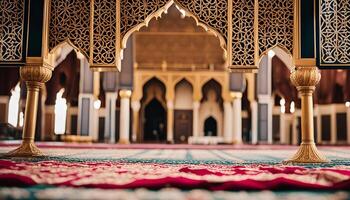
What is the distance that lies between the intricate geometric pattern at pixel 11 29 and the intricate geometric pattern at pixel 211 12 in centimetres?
173

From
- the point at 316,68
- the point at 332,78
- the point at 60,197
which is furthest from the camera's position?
the point at 332,78

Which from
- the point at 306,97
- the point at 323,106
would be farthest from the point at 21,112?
the point at 306,97

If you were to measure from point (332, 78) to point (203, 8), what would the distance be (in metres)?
13.9

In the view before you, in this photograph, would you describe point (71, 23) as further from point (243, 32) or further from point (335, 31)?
point (335, 31)

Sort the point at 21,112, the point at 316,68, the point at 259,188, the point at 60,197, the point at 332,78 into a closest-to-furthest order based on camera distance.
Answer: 1. the point at 60,197
2. the point at 259,188
3. the point at 316,68
4. the point at 21,112
5. the point at 332,78

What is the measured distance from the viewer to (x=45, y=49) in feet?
15.4

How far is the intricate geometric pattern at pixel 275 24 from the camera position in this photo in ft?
15.1

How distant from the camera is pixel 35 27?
4727 millimetres

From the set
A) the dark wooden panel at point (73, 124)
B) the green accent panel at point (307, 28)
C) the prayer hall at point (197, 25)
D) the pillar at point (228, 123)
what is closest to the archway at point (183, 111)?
the pillar at point (228, 123)

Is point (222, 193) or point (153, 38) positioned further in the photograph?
point (153, 38)

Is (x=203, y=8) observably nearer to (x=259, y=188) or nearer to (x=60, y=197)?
(x=259, y=188)

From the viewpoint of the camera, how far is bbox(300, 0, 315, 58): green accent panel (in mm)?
4492

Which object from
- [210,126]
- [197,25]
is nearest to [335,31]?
[197,25]

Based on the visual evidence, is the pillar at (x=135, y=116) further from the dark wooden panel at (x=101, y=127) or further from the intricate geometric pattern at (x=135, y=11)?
the intricate geometric pattern at (x=135, y=11)
